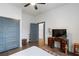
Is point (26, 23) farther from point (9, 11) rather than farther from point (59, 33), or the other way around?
point (59, 33)

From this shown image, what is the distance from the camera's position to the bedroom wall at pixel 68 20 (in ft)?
9.53

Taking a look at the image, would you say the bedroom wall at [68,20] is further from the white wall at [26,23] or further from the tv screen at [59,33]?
the white wall at [26,23]

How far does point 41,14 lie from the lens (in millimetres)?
4539

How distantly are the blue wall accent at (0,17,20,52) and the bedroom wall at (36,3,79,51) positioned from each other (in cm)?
152

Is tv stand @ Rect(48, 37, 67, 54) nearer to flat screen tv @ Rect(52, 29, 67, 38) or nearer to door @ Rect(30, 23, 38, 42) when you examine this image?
flat screen tv @ Rect(52, 29, 67, 38)

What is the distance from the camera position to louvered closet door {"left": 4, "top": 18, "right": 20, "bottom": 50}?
3.04m

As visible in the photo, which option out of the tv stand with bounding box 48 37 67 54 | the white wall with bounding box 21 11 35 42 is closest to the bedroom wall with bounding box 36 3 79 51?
the tv stand with bounding box 48 37 67 54

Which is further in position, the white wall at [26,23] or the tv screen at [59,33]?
the white wall at [26,23]

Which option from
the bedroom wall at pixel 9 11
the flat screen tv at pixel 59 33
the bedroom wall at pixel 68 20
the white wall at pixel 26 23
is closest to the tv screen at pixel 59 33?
the flat screen tv at pixel 59 33

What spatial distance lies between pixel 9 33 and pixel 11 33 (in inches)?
Answer: 4.2

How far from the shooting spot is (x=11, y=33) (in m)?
3.23

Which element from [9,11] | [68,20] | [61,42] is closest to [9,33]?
[9,11]

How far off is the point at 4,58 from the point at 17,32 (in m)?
3.15

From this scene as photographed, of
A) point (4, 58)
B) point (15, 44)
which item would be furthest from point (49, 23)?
point (4, 58)
